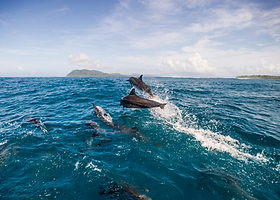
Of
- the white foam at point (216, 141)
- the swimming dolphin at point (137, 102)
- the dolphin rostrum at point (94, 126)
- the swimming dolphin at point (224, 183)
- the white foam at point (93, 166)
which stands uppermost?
the swimming dolphin at point (137, 102)

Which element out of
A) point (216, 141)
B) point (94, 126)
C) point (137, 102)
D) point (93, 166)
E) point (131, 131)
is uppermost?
point (137, 102)

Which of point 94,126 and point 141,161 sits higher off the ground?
point 94,126

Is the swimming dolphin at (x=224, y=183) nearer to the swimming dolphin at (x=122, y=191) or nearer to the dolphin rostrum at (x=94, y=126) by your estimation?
the swimming dolphin at (x=122, y=191)

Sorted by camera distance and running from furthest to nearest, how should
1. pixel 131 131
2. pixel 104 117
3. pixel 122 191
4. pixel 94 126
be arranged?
1. pixel 104 117
2. pixel 94 126
3. pixel 131 131
4. pixel 122 191

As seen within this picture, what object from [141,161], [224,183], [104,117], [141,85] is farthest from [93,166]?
[141,85]

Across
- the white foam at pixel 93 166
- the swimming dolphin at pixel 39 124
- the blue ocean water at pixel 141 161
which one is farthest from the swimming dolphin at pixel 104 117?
the white foam at pixel 93 166

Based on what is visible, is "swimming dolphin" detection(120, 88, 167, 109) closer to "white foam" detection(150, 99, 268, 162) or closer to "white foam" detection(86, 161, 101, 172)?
"white foam" detection(150, 99, 268, 162)

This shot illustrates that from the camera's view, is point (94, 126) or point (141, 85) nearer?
point (94, 126)

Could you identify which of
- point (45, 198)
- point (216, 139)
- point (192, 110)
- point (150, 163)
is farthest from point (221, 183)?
point (192, 110)

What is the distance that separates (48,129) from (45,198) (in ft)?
20.9

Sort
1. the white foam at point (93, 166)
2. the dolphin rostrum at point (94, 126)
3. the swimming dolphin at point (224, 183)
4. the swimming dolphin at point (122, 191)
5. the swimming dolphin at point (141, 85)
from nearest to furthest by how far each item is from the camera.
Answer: the swimming dolphin at point (122, 191) < the swimming dolphin at point (224, 183) < the white foam at point (93, 166) < the dolphin rostrum at point (94, 126) < the swimming dolphin at point (141, 85)

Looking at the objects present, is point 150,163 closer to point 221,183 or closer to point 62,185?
point 221,183

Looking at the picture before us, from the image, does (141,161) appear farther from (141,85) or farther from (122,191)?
(141,85)

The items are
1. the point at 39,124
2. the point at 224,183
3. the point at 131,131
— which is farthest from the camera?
the point at 39,124
